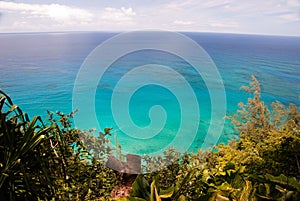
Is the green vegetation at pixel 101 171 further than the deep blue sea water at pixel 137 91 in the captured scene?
No

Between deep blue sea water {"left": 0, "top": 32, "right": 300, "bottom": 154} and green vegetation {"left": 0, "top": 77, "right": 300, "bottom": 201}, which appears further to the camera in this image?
deep blue sea water {"left": 0, "top": 32, "right": 300, "bottom": 154}

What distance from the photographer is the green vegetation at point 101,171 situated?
3.32ft

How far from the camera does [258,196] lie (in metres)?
0.97

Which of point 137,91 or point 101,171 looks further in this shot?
point 137,91

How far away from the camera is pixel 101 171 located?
1962 millimetres

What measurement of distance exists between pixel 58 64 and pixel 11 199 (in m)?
33.0

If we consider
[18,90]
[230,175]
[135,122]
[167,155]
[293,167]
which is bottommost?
[135,122]

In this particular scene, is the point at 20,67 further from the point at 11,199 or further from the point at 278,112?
the point at 11,199

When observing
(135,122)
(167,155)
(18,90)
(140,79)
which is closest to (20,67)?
(18,90)

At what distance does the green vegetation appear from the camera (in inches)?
39.9

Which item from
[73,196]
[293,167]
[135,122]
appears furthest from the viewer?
[135,122]

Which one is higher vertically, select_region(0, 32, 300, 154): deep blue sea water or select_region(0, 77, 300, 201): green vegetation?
select_region(0, 77, 300, 201): green vegetation

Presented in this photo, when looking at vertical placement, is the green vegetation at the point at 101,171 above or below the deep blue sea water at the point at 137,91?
above

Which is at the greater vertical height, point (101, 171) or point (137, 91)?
point (101, 171)
